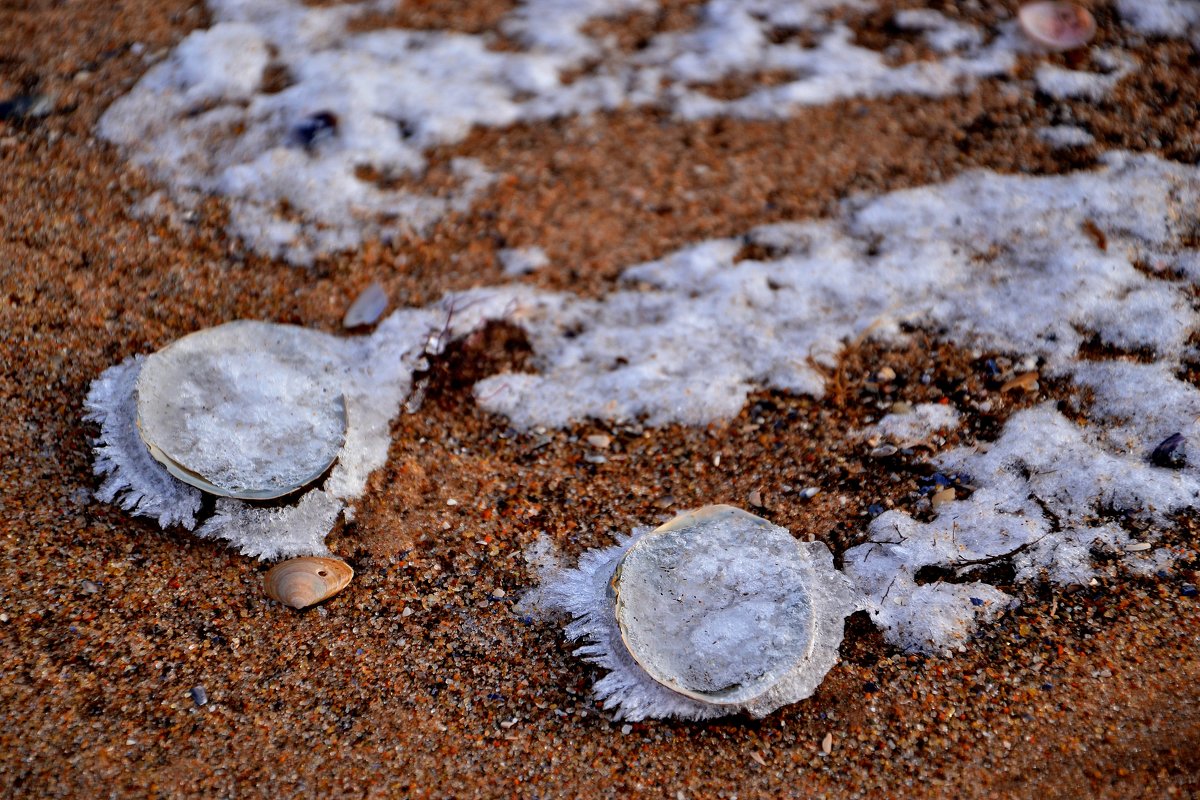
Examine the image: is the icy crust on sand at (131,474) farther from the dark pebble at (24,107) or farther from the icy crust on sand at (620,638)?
the dark pebble at (24,107)

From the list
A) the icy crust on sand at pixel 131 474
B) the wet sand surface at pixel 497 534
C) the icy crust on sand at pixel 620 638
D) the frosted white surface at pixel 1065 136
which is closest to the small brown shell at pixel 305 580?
the wet sand surface at pixel 497 534

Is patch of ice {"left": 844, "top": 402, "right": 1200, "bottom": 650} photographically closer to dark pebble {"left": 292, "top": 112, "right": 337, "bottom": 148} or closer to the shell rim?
the shell rim

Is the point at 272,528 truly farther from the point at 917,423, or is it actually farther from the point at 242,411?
the point at 917,423

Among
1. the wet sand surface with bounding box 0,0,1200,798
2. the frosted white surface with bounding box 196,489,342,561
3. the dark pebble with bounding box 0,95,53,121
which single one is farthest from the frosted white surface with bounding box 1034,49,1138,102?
the dark pebble with bounding box 0,95,53,121

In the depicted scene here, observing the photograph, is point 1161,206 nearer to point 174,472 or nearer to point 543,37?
point 543,37

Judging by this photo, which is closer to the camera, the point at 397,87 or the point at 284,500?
the point at 284,500

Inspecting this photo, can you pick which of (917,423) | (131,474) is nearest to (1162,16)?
(917,423)
